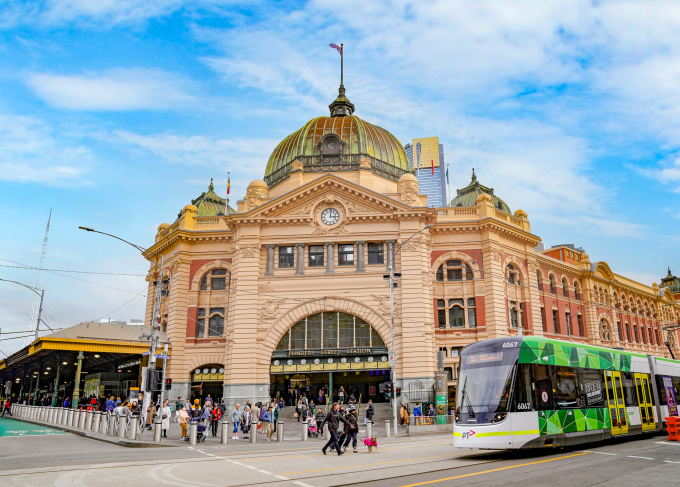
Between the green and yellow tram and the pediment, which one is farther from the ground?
the pediment

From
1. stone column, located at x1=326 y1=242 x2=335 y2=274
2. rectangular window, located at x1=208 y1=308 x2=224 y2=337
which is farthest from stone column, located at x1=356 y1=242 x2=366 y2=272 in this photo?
rectangular window, located at x1=208 y1=308 x2=224 y2=337

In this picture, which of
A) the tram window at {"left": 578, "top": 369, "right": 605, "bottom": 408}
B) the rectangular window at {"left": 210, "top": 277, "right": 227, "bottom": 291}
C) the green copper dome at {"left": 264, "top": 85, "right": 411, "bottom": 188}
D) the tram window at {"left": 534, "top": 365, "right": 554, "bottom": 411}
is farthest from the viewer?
the green copper dome at {"left": 264, "top": 85, "right": 411, "bottom": 188}

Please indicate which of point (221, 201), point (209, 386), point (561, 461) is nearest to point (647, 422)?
point (561, 461)

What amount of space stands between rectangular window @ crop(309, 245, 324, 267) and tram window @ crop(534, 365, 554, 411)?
88.3 feet

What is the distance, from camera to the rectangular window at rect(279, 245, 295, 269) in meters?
44.7

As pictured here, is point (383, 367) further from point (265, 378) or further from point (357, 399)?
point (265, 378)

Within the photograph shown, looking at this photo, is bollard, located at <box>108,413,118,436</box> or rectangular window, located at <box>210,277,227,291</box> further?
rectangular window, located at <box>210,277,227,291</box>

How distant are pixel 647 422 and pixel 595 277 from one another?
126ft

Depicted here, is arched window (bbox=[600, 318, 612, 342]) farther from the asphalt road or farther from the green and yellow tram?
the green and yellow tram

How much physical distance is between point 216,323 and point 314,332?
9311 mm

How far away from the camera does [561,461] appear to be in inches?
662

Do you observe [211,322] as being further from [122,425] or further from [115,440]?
[115,440]

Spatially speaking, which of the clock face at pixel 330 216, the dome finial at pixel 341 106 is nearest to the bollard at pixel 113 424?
the clock face at pixel 330 216

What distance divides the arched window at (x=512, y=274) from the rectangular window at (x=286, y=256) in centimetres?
1829
